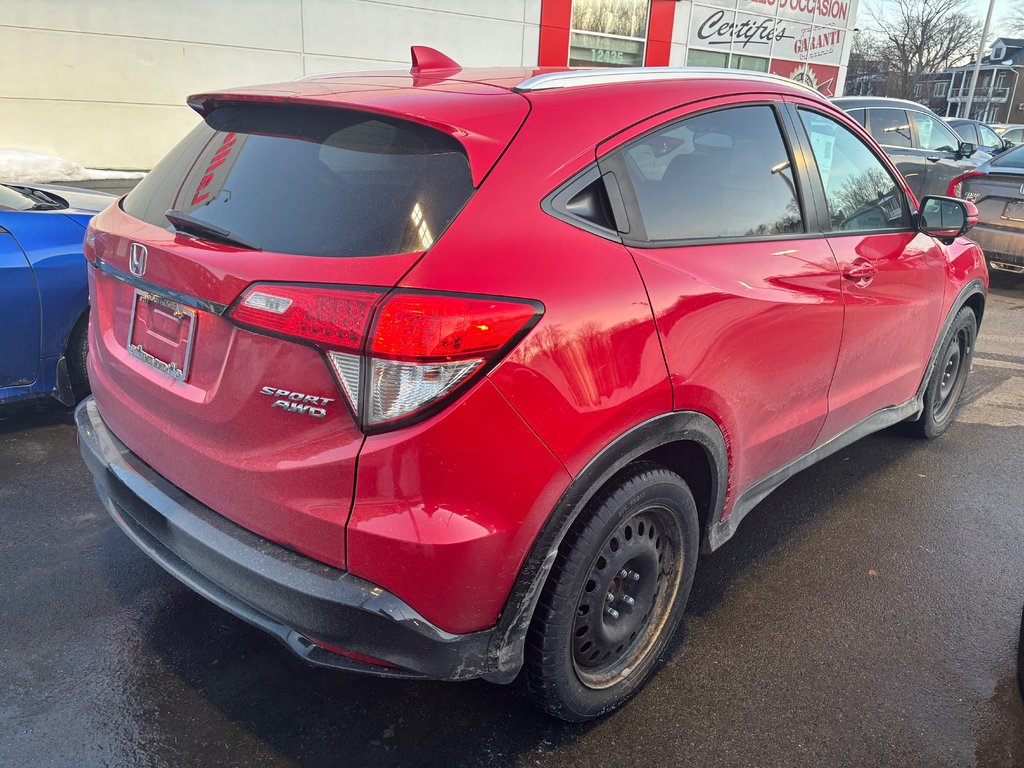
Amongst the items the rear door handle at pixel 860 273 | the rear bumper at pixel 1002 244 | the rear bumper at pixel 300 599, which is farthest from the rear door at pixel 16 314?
the rear bumper at pixel 1002 244

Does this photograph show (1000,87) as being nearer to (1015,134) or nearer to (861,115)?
(1015,134)

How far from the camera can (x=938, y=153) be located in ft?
34.7

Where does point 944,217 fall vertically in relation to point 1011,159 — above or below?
above

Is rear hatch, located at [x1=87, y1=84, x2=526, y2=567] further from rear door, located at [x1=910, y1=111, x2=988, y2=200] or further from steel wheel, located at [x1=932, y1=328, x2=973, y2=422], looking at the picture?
rear door, located at [x1=910, y1=111, x2=988, y2=200]

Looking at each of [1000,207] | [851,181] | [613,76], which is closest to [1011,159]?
[1000,207]

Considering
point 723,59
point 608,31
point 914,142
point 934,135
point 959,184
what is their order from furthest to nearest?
point 723,59
point 608,31
point 934,135
point 914,142
point 959,184

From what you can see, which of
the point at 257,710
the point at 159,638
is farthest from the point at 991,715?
the point at 159,638

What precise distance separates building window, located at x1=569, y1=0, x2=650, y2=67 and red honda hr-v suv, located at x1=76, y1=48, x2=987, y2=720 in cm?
1619

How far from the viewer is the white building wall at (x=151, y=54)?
42.7ft

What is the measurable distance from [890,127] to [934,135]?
1.02 meters

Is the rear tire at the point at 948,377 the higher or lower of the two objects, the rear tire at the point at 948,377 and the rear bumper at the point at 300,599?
the lower

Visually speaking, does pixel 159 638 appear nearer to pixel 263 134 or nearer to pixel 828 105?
pixel 263 134

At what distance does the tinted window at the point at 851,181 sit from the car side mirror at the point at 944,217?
12 centimetres

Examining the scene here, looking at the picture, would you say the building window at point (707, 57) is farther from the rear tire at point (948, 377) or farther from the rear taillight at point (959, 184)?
the rear tire at point (948, 377)
